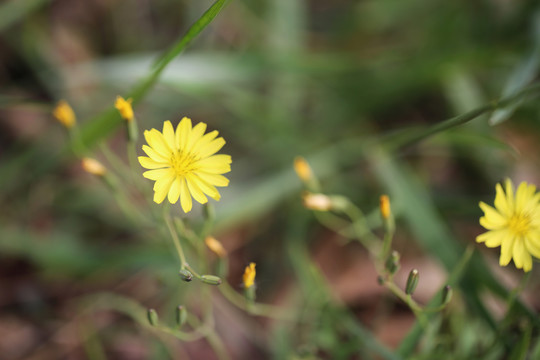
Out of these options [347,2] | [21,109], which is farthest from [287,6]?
[21,109]

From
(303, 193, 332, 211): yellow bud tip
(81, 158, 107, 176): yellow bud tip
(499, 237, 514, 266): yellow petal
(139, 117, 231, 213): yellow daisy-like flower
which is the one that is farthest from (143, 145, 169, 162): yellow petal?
(499, 237, 514, 266): yellow petal

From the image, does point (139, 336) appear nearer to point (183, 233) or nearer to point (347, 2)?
point (183, 233)

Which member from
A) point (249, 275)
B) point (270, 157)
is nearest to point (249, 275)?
point (249, 275)

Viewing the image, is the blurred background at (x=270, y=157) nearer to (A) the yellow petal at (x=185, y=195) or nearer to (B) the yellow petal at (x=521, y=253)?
(B) the yellow petal at (x=521, y=253)

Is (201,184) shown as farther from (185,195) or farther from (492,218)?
(492,218)

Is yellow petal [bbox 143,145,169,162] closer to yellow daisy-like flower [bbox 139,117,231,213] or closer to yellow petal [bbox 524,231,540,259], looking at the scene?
yellow daisy-like flower [bbox 139,117,231,213]

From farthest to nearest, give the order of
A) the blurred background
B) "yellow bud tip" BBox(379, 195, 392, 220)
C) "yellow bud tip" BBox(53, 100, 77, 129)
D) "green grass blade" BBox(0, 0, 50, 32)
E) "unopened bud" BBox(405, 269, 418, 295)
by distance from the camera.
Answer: "green grass blade" BBox(0, 0, 50, 32) < the blurred background < "yellow bud tip" BBox(53, 100, 77, 129) < "yellow bud tip" BBox(379, 195, 392, 220) < "unopened bud" BBox(405, 269, 418, 295)
